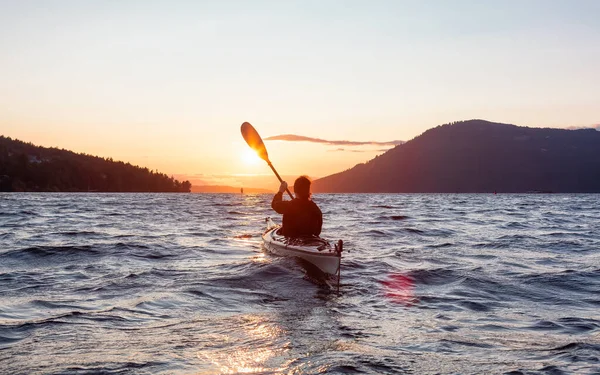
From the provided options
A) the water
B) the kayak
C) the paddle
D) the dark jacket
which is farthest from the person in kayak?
the paddle

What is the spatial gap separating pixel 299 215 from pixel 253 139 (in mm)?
7350

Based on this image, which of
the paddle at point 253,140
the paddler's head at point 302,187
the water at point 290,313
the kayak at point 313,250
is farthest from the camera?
the paddle at point 253,140

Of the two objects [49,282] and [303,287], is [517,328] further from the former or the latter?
[49,282]

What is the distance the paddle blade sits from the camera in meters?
20.5

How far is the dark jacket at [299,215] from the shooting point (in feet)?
45.0

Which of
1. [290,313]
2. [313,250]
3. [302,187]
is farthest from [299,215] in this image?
[290,313]

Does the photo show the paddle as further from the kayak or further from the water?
the kayak

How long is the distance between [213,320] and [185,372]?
259 centimetres

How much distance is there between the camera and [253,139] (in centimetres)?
2073

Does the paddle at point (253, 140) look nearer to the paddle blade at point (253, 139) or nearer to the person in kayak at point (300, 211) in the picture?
the paddle blade at point (253, 139)

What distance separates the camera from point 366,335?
7602 millimetres

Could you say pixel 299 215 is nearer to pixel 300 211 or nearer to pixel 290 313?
pixel 300 211

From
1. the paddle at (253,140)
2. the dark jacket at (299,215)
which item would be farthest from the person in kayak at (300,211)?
the paddle at (253,140)

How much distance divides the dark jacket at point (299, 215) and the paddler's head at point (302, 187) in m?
0.17
